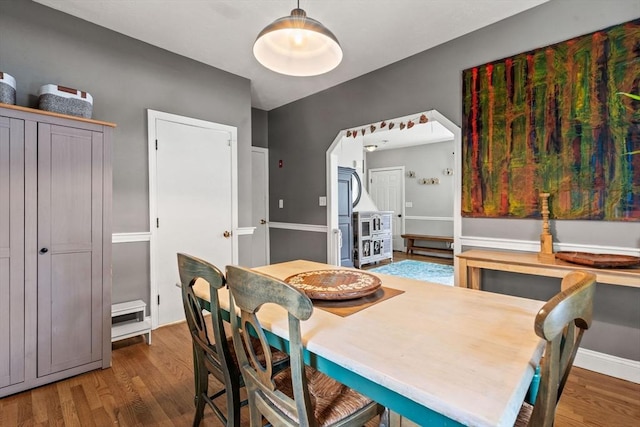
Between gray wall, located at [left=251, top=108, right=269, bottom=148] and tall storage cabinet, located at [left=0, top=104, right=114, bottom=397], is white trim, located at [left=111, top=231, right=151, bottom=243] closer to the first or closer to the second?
tall storage cabinet, located at [left=0, top=104, right=114, bottom=397]

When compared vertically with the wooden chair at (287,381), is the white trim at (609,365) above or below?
below

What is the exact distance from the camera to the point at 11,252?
187 cm

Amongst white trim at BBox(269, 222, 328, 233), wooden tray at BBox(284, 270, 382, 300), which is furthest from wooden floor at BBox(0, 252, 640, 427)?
white trim at BBox(269, 222, 328, 233)

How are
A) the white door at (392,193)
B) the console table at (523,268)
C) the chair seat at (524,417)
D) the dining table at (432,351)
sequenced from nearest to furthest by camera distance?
1. the dining table at (432,351)
2. the chair seat at (524,417)
3. the console table at (523,268)
4. the white door at (392,193)

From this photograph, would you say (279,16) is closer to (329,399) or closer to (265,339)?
(265,339)

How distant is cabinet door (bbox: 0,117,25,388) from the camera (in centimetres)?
184

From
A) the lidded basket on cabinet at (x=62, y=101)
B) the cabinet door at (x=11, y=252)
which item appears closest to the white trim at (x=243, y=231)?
the lidded basket on cabinet at (x=62, y=101)

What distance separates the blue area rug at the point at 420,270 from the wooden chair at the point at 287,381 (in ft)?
11.9

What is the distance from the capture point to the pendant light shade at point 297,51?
5.15 ft

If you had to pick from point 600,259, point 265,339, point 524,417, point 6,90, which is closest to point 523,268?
point 600,259

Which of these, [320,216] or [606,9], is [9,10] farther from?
[606,9]

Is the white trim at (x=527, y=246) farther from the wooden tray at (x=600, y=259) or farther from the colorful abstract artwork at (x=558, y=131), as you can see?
the colorful abstract artwork at (x=558, y=131)

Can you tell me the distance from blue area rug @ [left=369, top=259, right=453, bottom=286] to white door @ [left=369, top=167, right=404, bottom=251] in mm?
1553

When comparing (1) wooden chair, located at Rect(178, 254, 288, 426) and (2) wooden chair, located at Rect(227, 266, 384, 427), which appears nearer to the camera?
(2) wooden chair, located at Rect(227, 266, 384, 427)
